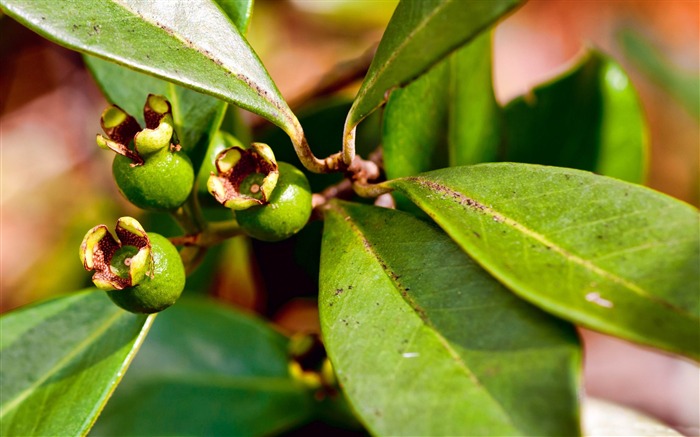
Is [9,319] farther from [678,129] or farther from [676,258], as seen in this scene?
[678,129]

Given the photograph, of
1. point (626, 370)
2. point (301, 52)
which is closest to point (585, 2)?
point (301, 52)

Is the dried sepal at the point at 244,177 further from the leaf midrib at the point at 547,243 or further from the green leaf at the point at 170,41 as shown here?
the leaf midrib at the point at 547,243

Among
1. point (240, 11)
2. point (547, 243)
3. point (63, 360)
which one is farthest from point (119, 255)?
point (547, 243)

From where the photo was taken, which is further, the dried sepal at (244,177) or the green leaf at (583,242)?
the dried sepal at (244,177)

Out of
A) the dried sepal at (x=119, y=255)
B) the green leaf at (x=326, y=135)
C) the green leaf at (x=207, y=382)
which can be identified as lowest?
the green leaf at (x=207, y=382)

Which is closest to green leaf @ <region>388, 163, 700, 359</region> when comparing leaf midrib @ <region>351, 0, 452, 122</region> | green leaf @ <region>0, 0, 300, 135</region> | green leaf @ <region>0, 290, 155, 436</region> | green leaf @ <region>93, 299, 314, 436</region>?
leaf midrib @ <region>351, 0, 452, 122</region>

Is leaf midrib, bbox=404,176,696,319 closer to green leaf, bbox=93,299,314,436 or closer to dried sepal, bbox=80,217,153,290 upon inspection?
dried sepal, bbox=80,217,153,290

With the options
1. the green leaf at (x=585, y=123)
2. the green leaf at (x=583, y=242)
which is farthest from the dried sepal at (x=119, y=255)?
the green leaf at (x=585, y=123)
